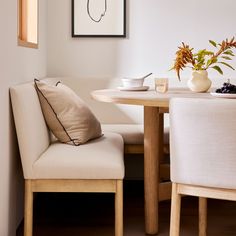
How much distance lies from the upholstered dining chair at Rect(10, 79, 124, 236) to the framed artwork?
5.01 feet

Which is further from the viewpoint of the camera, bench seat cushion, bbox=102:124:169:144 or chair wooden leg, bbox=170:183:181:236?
bench seat cushion, bbox=102:124:169:144

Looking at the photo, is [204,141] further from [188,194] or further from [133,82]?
[133,82]

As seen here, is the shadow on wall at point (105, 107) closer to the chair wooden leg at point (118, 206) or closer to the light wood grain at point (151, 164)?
the light wood grain at point (151, 164)

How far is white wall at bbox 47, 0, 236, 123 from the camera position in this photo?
12.5ft

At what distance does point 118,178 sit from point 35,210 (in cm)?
96

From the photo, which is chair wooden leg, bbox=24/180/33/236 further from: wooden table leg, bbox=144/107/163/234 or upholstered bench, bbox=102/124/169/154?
upholstered bench, bbox=102/124/169/154

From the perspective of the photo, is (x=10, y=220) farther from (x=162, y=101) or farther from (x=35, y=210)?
(x=162, y=101)

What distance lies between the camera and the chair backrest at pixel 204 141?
1851mm

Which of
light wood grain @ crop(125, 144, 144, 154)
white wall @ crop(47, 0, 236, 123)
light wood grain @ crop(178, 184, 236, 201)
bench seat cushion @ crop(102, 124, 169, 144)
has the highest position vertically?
white wall @ crop(47, 0, 236, 123)

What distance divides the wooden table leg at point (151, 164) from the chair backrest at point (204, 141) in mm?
595

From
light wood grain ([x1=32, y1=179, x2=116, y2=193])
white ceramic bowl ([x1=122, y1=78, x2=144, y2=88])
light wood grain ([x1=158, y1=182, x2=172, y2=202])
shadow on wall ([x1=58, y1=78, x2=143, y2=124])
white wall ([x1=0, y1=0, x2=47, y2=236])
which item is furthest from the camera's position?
shadow on wall ([x1=58, y1=78, x2=143, y2=124])

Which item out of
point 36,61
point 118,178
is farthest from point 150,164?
point 36,61

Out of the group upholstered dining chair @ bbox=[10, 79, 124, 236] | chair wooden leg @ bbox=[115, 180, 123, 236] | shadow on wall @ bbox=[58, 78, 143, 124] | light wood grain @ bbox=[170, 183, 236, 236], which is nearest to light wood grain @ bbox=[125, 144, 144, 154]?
shadow on wall @ bbox=[58, 78, 143, 124]

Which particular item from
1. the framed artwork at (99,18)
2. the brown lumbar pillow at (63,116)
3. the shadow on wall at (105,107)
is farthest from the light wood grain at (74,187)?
the framed artwork at (99,18)
